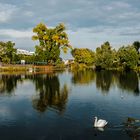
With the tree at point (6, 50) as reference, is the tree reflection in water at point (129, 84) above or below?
below

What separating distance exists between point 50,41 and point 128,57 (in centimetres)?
2726

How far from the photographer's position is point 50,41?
97000 millimetres

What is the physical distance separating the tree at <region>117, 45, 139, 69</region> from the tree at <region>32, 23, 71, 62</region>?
21.7m

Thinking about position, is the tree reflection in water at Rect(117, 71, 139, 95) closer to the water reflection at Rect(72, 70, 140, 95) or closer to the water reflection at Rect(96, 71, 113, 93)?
the water reflection at Rect(72, 70, 140, 95)

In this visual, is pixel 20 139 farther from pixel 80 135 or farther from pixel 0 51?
pixel 0 51

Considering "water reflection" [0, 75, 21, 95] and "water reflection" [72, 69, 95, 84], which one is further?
"water reflection" [72, 69, 95, 84]

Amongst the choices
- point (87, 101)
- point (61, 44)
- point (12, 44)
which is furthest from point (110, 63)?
point (87, 101)

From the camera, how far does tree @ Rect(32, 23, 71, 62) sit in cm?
9507

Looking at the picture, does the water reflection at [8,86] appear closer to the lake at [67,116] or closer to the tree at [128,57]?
the lake at [67,116]

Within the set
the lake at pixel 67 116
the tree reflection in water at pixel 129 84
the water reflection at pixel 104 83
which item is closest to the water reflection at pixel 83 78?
the water reflection at pixel 104 83

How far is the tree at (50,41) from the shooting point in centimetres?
9507

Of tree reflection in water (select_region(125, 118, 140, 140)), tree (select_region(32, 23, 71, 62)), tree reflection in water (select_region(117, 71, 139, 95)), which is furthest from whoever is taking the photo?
tree (select_region(32, 23, 71, 62))

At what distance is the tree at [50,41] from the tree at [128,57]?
71.1 ft

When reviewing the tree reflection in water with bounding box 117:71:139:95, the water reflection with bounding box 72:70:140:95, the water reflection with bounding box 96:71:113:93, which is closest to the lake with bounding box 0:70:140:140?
the tree reflection in water with bounding box 117:71:139:95
